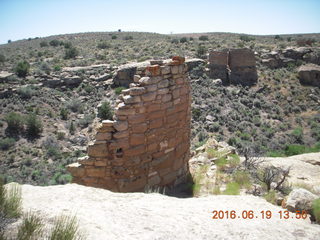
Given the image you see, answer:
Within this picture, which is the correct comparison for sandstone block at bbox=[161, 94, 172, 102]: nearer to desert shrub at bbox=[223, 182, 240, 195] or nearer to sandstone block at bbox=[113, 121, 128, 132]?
sandstone block at bbox=[113, 121, 128, 132]

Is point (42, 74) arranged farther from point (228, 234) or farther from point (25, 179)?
point (228, 234)

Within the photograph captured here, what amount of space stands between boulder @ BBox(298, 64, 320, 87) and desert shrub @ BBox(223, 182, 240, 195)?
2600 cm

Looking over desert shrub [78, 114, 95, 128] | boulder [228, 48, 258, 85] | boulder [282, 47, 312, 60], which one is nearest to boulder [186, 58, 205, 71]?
boulder [228, 48, 258, 85]

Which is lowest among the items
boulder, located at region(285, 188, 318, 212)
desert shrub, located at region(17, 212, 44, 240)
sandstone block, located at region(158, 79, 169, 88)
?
boulder, located at region(285, 188, 318, 212)

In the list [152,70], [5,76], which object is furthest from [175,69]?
[5,76]

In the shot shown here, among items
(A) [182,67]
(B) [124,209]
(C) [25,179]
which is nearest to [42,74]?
(C) [25,179]

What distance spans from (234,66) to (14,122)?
2108 centimetres

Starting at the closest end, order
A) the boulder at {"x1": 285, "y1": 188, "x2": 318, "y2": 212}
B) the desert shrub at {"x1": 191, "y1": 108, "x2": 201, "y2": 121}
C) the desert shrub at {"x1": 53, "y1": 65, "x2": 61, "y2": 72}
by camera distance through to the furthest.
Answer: the boulder at {"x1": 285, "y1": 188, "x2": 318, "y2": 212} < the desert shrub at {"x1": 191, "y1": 108, "x2": 201, "y2": 121} < the desert shrub at {"x1": 53, "y1": 65, "x2": 61, "y2": 72}

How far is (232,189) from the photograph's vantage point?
5.96 metres

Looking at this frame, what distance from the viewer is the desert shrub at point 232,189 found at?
18.9 feet

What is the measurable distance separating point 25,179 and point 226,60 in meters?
22.0

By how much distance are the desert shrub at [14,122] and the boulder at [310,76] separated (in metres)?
26.2

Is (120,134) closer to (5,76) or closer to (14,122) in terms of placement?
(14,122)

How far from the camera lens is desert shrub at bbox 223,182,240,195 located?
18.9 feet
